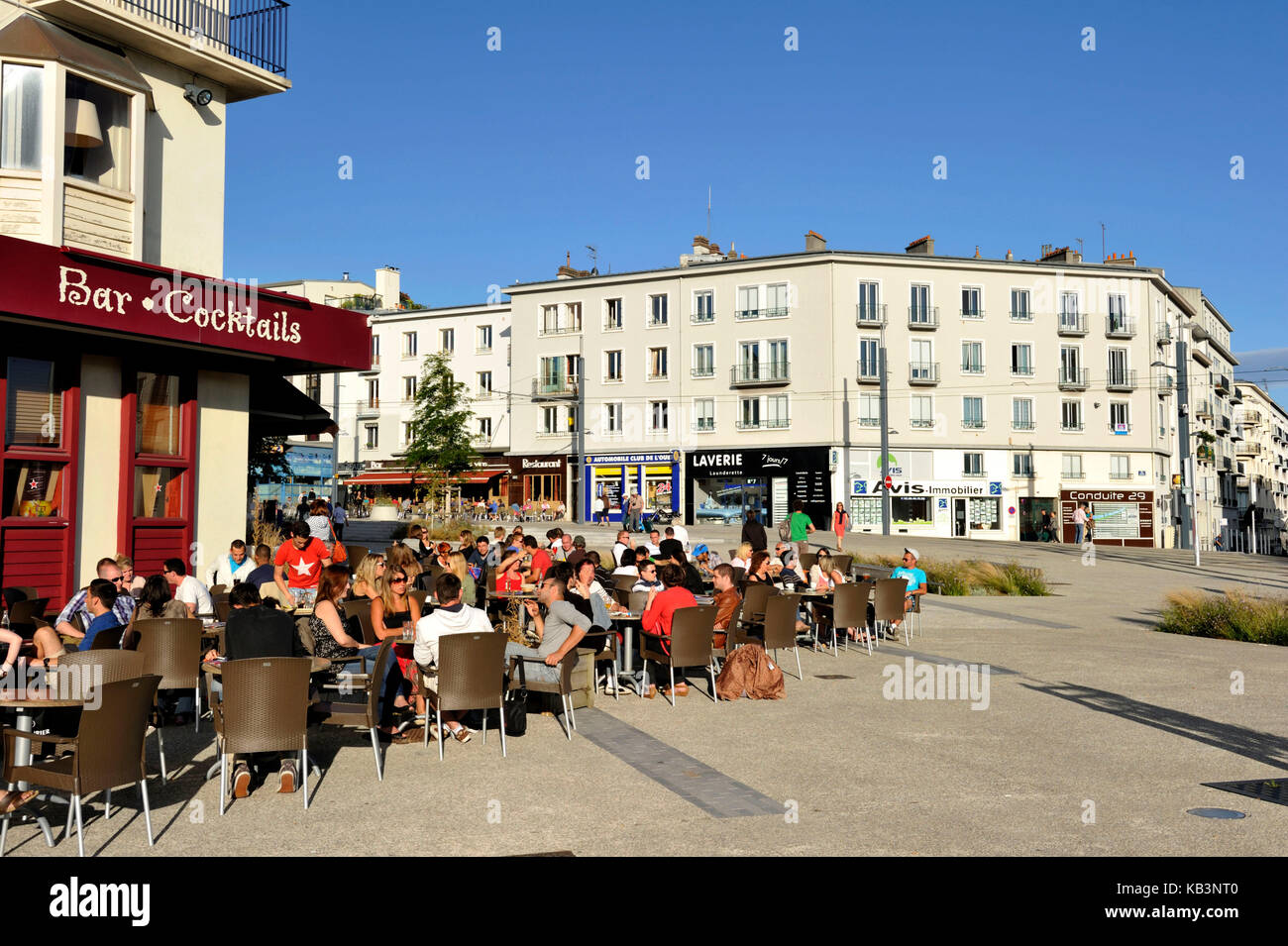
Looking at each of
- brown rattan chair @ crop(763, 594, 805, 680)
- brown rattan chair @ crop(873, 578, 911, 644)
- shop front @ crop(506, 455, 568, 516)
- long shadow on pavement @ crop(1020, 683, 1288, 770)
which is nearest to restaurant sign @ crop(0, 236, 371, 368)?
brown rattan chair @ crop(763, 594, 805, 680)

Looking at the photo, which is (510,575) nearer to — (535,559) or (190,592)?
(535,559)

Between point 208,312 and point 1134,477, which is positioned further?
point 1134,477

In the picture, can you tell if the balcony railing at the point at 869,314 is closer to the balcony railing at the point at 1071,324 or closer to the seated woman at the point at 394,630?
the balcony railing at the point at 1071,324

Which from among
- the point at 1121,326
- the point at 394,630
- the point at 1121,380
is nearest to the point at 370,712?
the point at 394,630

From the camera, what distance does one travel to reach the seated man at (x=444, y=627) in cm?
862

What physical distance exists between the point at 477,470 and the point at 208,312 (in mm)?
43402

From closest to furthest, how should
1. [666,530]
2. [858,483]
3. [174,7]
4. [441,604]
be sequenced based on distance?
[441,604] → [174,7] → [666,530] → [858,483]

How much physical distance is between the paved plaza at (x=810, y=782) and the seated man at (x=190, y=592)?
1.56 metres

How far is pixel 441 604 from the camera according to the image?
8789 millimetres

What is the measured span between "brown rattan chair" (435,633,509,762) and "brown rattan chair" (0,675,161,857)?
2513mm

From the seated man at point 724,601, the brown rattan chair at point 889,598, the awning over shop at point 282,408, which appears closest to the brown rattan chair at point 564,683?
the seated man at point 724,601

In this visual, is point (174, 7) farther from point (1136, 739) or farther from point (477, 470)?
point (477, 470)

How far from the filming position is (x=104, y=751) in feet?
19.0
